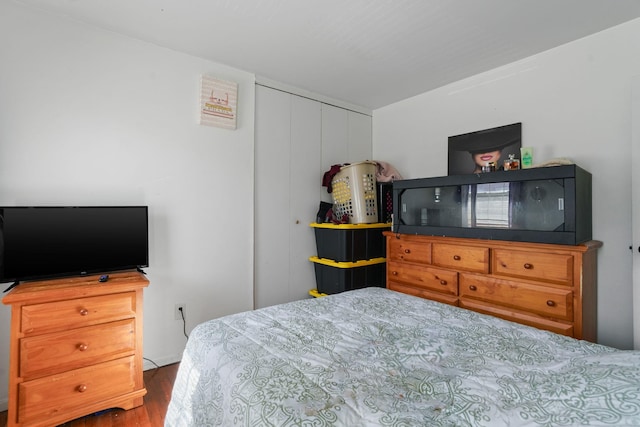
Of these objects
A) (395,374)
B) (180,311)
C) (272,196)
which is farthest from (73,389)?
(272,196)

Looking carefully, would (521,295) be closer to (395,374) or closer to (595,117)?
(595,117)

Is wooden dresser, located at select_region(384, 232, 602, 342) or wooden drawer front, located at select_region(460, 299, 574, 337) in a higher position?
wooden dresser, located at select_region(384, 232, 602, 342)

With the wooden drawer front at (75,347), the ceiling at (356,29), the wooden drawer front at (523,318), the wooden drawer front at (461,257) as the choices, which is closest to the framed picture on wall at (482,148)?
the ceiling at (356,29)

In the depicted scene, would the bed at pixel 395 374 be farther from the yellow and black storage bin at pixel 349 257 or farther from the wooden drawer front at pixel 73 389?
the yellow and black storage bin at pixel 349 257

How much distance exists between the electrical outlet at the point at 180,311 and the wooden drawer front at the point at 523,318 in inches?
85.1

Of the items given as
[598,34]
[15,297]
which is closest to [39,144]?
[15,297]

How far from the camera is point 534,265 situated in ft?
6.68

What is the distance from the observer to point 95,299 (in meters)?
1.79

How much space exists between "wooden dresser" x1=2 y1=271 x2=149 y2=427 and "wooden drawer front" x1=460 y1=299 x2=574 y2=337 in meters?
2.28

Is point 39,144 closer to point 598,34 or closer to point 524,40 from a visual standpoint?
point 524,40

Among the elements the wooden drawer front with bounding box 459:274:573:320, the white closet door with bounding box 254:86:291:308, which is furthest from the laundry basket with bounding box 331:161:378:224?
the wooden drawer front with bounding box 459:274:573:320

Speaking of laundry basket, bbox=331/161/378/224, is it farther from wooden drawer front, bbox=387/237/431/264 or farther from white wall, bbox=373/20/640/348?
white wall, bbox=373/20/640/348

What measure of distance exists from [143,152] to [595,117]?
3259 millimetres

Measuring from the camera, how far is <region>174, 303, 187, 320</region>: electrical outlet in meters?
2.46
